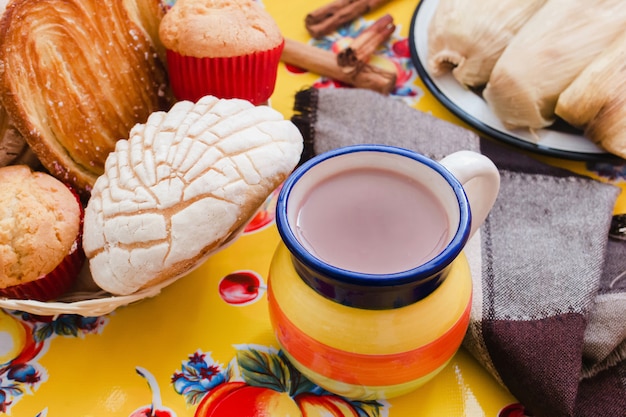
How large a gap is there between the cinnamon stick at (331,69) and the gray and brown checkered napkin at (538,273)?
0.38 ft

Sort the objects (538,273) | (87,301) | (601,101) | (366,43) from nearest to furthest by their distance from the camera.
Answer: (87,301)
(538,273)
(601,101)
(366,43)

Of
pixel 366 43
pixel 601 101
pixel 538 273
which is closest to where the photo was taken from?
pixel 538 273

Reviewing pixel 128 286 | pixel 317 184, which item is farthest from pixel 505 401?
pixel 128 286

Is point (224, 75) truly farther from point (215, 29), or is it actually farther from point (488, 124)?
point (488, 124)

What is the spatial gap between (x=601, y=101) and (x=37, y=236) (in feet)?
2.64

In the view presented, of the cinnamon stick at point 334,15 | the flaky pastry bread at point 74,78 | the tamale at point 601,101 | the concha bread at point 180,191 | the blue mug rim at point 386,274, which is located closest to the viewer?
the blue mug rim at point 386,274

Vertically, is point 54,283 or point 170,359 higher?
point 54,283

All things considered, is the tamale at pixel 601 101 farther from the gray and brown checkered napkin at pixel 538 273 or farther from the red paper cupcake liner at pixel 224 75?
the red paper cupcake liner at pixel 224 75

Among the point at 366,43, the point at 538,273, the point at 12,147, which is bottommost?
the point at 538,273

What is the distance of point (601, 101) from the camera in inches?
35.8

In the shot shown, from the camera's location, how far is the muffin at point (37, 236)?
652 millimetres

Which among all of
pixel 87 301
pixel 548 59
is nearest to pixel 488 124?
pixel 548 59

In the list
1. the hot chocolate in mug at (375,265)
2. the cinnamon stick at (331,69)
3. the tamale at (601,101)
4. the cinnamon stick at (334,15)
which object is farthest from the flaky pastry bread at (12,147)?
the tamale at (601,101)

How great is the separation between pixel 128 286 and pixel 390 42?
764 mm
